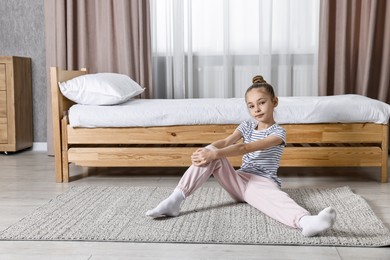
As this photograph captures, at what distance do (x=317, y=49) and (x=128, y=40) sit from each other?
140 cm

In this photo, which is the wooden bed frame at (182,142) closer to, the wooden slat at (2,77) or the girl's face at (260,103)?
the girl's face at (260,103)

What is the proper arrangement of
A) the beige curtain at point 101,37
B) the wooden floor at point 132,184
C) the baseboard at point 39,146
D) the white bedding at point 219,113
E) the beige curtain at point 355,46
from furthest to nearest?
the baseboard at point 39,146 → the beige curtain at point 101,37 → the beige curtain at point 355,46 → the white bedding at point 219,113 → the wooden floor at point 132,184

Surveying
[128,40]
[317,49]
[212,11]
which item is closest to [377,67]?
[317,49]

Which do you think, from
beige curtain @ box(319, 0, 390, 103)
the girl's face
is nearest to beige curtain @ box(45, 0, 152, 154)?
beige curtain @ box(319, 0, 390, 103)

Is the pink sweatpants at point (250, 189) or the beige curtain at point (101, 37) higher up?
the beige curtain at point (101, 37)

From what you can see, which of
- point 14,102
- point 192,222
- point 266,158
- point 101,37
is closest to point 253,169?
point 266,158

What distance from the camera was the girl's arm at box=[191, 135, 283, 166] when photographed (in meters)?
2.12

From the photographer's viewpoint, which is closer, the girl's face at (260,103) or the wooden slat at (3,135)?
the girl's face at (260,103)

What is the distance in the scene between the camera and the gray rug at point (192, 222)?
1896 mm

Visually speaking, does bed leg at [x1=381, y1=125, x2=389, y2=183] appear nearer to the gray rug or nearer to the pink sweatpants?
the gray rug

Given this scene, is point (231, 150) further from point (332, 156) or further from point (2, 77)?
point (2, 77)

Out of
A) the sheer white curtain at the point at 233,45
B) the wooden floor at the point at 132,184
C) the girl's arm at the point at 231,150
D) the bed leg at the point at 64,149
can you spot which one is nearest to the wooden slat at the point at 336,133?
the wooden floor at the point at 132,184

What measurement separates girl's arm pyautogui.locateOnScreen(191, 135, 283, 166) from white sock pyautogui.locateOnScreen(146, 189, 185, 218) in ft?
0.51

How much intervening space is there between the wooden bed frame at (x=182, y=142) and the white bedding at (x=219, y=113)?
4cm
